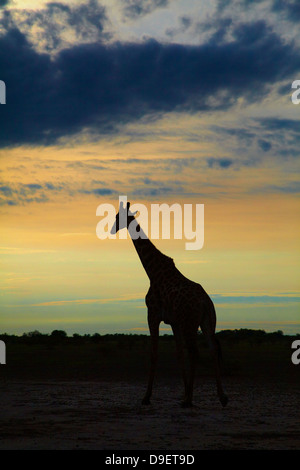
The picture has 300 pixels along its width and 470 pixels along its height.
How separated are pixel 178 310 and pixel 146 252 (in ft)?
7.31

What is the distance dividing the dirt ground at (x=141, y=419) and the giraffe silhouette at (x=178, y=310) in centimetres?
88

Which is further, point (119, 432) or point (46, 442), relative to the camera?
point (119, 432)

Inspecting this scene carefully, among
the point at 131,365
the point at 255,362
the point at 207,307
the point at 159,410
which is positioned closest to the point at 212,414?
the point at 159,410

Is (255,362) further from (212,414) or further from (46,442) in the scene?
(46,442)

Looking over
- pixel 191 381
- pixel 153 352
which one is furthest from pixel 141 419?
pixel 153 352

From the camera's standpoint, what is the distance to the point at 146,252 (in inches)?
648

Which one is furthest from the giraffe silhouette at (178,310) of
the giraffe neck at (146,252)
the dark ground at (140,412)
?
the dark ground at (140,412)

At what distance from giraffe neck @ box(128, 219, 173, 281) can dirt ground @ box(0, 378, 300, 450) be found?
3417mm

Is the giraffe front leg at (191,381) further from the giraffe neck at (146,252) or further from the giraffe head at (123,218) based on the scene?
the giraffe head at (123,218)

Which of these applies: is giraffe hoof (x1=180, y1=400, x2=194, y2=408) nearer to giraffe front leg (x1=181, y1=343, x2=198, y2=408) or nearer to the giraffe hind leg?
giraffe front leg (x1=181, y1=343, x2=198, y2=408)

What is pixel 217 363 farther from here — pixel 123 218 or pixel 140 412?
pixel 123 218

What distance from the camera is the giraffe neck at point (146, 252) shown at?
636 inches
